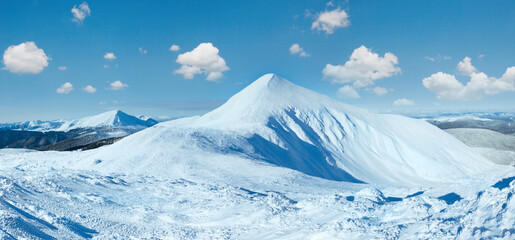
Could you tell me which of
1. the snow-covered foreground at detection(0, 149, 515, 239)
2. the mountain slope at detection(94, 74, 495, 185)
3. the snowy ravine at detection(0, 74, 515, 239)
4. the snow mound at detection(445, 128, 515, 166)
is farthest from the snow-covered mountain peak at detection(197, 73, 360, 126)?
the snow mound at detection(445, 128, 515, 166)

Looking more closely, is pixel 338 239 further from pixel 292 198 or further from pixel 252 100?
pixel 252 100

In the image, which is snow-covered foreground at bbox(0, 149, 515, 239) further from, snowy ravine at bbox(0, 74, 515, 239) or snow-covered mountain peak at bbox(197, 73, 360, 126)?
snow-covered mountain peak at bbox(197, 73, 360, 126)

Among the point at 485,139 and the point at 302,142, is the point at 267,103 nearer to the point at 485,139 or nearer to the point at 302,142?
the point at 302,142

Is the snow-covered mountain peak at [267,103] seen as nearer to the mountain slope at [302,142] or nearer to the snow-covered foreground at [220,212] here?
the mountain slope at [302,142]

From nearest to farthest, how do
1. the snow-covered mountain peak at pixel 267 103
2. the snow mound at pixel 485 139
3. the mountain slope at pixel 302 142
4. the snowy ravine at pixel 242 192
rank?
the snowy ravine at pixel 242 192, the mountain slope at pixel 302 142, the snow-covered mountain peak at pixel 267 103, the snow mound at pixel 485 139

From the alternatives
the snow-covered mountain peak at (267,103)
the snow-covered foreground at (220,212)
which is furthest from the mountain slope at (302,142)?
the snow-covered foreground at (220,212)
